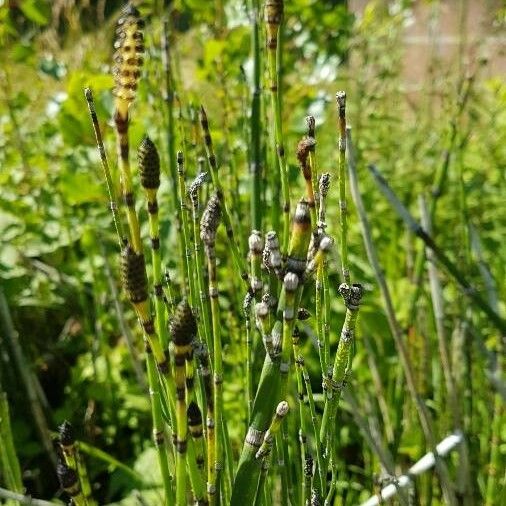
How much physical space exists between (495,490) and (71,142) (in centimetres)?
104

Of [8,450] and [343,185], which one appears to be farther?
[8,450]

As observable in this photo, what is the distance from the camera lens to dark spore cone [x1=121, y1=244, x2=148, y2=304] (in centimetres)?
37

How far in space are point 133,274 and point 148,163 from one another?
68 millimetres

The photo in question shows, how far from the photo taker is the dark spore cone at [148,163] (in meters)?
0.41

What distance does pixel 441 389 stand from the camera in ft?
3.75

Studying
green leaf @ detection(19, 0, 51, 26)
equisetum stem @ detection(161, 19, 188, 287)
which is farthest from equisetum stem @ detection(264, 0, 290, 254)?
green leaf @ detection(19, 0, 51, 26)

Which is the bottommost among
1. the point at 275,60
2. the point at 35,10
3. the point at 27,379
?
the point at 27,379

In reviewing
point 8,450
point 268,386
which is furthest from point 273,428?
point 8,450

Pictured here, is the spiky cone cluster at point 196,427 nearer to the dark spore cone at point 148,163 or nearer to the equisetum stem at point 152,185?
the equisetum stem at point 152,185

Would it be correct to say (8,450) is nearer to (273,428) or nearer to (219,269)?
(273,428)

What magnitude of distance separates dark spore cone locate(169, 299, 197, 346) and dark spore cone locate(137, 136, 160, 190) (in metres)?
0.08

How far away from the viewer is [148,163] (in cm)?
41

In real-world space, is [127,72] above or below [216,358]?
above

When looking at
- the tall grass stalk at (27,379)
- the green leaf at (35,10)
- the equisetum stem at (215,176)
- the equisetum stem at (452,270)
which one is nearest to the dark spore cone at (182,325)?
the equisetum stem at (215,176)
